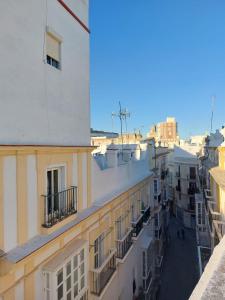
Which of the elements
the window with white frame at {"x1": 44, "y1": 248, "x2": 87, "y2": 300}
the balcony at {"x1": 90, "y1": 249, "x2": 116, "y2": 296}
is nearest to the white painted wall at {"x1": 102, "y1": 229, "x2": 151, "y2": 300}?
the balcony at {"x1": 90, "y1": 249, "x2": 116, "y2": 296}

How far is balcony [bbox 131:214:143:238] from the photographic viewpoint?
14438mm

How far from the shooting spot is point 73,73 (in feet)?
26.4

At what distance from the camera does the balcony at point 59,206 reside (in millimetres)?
6360

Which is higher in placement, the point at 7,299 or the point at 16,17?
the point at 16,17

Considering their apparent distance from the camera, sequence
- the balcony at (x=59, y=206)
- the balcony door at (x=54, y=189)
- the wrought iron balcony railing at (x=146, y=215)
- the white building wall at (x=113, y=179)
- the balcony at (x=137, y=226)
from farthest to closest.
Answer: the wrought iron balcony railing at (x=146, y=215), the balcony at (x=137, y=226), the white building wall at (x=113, y=179), the balcony door at (x=54, y=189), the balcony at (x=59, y=206)

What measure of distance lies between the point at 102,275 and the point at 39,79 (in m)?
7.90

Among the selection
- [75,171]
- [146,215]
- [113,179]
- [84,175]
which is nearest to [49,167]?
[75,171]

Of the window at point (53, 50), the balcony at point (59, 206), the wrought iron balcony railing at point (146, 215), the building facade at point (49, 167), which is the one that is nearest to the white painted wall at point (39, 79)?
the building facade at point (49, 167)

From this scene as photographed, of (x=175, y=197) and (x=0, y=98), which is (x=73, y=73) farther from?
(x=175, y=197)

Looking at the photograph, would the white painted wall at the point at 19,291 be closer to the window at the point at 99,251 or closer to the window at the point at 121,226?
the window at the point at 99,251

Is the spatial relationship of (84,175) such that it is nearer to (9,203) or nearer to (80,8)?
(9,203)

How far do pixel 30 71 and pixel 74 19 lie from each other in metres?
3.32

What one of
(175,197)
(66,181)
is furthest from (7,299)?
(175,197)

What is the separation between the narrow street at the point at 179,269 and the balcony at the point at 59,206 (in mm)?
15193
